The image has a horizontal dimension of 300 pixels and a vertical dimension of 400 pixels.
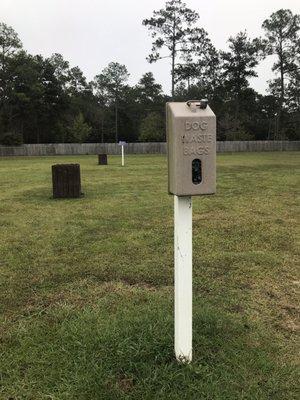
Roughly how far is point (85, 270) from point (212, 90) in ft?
175

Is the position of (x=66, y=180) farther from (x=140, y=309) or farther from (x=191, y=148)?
(x=191, y=148)

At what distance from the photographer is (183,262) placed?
262 centimetres

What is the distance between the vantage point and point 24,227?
6.89m

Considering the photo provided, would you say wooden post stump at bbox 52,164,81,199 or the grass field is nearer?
the grass field

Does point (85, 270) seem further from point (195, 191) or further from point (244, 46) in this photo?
point (244, 46)

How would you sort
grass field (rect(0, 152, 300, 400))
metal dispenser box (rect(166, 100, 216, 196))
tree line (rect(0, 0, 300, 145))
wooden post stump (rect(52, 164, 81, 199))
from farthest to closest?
tree line (rect(0, 0, 300, 145))
wooden post stump (rect(52, 164, 81, 199))
grass field (rect(0, 152, 300, 400))
metal dispenser box (rect(166, 100, 216, 196))

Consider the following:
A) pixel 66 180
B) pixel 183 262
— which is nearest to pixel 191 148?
pixel 183 262

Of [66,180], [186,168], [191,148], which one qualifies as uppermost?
[191,148]

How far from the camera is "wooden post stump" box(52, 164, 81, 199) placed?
966 cm

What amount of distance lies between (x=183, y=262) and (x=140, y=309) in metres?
1.06

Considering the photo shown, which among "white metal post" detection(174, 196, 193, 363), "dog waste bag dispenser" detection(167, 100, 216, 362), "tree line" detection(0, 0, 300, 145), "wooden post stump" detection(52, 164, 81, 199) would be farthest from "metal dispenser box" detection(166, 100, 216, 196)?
"tree line" detection(0, 0, 300, 145)

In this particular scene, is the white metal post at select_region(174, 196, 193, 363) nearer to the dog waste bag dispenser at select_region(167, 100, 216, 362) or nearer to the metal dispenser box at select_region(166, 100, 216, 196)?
the dog waste bag dispenser at select_region(167, 100, 216, 362)

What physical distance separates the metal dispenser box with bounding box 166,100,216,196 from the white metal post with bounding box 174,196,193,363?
0.41 feet

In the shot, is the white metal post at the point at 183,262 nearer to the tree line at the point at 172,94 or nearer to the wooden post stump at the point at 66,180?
the wooden post stump at the point at 66,180
